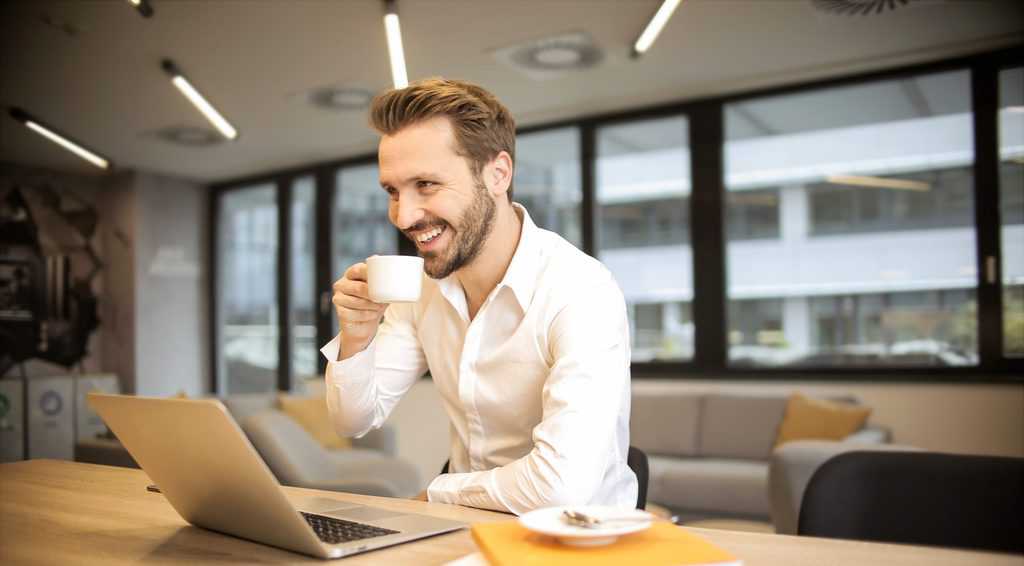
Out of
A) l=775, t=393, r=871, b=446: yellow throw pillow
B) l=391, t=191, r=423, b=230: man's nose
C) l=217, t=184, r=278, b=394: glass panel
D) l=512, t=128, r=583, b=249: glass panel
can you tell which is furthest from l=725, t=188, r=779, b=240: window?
l=217, t=184, r=278, b=394: glass panel

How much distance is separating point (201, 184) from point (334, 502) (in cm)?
800

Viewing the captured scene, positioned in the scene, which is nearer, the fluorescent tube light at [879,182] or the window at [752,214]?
the fluorescent tube light at [879,182]

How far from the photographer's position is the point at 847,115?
5121 millimetres

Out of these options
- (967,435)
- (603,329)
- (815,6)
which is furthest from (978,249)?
(603,329)

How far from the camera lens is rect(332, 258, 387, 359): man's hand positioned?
141 cm

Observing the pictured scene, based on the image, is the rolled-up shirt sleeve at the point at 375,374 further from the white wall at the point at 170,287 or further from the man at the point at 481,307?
the white wall at the point at 170,287

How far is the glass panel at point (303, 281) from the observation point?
25.2 feet

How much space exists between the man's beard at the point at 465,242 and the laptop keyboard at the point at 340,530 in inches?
25.2

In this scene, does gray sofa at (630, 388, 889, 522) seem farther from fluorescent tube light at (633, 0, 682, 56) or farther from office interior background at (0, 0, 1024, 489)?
fluorescent tube light at (633, 0, 682, 56)

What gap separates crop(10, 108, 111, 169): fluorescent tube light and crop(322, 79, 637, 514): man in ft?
17.9

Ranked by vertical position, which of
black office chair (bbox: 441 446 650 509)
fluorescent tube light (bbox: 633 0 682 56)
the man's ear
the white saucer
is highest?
fluorescent tube light (bbox: 633 0 682 56)

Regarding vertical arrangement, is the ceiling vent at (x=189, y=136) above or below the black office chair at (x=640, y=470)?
above

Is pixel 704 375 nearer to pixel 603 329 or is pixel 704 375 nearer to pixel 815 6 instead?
Result: pixel 815 6

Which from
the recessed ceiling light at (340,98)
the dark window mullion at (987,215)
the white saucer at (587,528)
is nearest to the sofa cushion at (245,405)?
the recessed ceiling light at (340,98)
